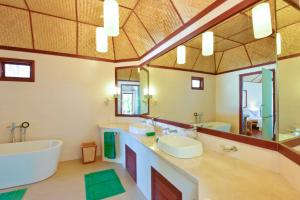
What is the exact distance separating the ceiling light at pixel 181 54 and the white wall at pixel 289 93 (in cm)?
133

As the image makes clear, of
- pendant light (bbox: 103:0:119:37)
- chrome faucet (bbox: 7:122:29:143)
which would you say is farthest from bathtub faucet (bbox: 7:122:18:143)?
pendant light (bbox: 103:0:119:37)

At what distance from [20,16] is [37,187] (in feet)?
10.1

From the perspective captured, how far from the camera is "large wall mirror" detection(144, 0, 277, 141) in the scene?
4.33 ft

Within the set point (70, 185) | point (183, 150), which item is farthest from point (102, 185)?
point (183, 150)

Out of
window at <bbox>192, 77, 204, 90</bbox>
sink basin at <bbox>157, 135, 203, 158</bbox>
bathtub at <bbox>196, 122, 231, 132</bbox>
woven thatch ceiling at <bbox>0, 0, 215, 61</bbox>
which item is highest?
woven thatch ceiling at <bbox>0, 0, 215, 61</bbox>

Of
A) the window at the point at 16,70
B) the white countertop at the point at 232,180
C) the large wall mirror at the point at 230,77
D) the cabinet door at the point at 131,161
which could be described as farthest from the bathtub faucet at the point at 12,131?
the white countertop at the point at 232,180

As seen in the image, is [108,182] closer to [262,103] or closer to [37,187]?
[37,187]

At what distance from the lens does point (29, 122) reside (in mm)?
3332

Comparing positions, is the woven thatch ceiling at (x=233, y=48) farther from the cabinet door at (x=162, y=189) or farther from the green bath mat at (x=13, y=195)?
the green bath mat at (x=13, y=195)

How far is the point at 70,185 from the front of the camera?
262cm

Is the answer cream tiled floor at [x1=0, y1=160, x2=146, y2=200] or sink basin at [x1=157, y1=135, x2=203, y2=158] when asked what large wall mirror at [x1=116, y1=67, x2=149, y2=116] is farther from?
sink basin at [x1=157, y1=135, x2=203, y2=158]

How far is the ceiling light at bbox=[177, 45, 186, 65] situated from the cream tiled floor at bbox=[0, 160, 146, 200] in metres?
2.20

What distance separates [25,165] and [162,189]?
2469mm

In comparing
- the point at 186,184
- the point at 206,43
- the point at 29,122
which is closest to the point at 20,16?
the point at 29,122
